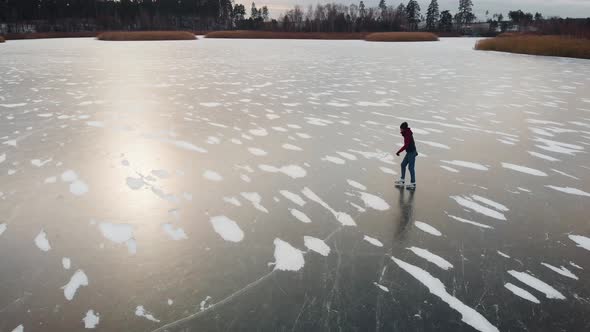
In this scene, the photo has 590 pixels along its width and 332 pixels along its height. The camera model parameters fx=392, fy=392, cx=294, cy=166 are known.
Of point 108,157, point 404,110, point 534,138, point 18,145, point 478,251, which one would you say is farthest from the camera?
point 404,110

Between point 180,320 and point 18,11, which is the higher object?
point 18,11

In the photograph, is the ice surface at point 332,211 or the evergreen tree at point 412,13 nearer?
the ice surface at point 332,211

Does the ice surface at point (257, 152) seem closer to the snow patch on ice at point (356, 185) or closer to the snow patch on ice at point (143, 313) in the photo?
the snow patch on ice at point (356, 185)

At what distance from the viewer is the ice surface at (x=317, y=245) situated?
384 centimetres

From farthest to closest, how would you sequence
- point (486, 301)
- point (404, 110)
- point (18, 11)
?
point (18, 11), point (404, 110), point (486, 301)

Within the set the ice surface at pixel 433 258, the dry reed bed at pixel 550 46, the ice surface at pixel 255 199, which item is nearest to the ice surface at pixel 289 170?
the ice surface at pixel 255 199

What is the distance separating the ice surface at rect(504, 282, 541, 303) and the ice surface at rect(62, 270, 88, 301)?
140 inches

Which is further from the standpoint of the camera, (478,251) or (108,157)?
(108,157)

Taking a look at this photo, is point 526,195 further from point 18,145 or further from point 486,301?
point 18,145

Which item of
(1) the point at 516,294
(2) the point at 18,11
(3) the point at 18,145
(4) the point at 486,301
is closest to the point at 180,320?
(4) the point at 486,301

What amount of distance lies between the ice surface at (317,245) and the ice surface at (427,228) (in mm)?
1140

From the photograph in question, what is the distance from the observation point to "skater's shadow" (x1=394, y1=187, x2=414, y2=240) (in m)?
4.20

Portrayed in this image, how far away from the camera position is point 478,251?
151 inches

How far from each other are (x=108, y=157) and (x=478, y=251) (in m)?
5.71
